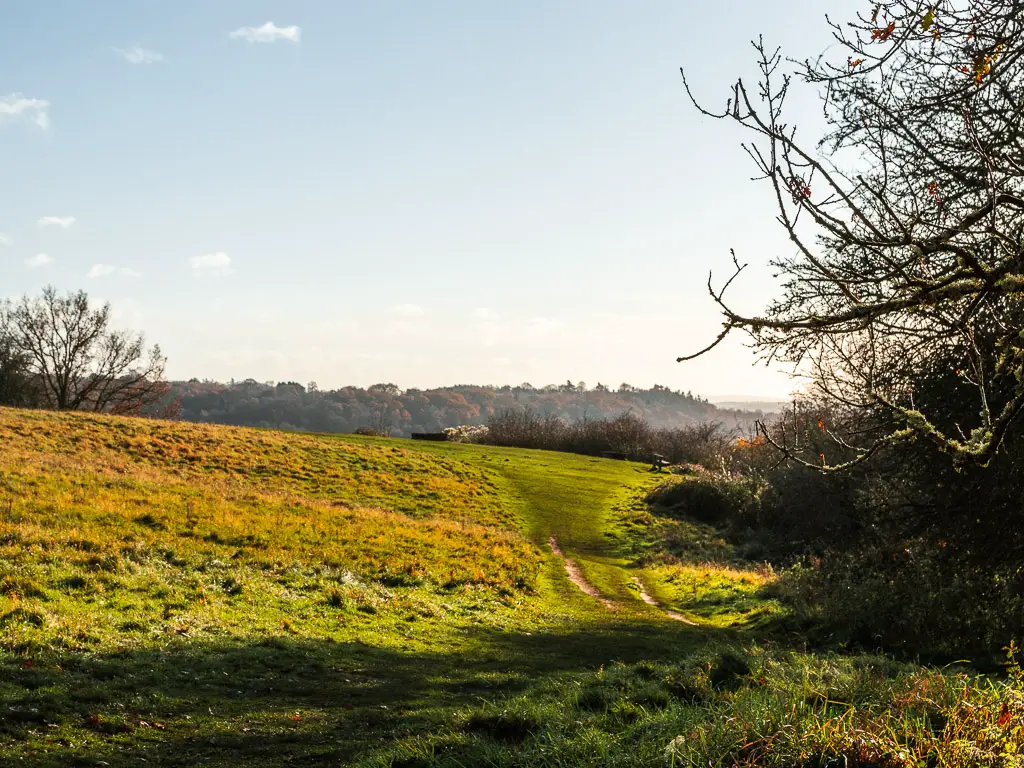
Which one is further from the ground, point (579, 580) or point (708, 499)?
point (708, 499)

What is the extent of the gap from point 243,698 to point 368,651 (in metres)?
3.56

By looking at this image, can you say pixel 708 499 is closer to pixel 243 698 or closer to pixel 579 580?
pixel 579 580

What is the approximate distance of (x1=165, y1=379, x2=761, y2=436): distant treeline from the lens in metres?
98.9

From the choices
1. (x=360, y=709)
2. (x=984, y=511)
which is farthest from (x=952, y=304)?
(x=984, y=511)

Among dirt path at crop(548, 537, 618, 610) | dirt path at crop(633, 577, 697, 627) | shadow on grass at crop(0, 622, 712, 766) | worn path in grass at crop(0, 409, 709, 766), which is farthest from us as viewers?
dirt path at crop(548, 537, 618, 610)

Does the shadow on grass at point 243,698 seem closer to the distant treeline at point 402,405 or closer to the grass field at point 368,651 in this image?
the grass field at point 368,651

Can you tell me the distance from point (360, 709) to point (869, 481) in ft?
54.3

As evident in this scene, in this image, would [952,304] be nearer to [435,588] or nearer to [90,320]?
[435,588]

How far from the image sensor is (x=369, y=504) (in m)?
34.0

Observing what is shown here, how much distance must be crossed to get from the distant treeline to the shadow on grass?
54688 mm

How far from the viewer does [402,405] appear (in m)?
126

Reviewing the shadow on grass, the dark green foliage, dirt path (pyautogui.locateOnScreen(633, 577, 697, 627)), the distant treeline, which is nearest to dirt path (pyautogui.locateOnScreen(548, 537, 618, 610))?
dirt path (pyautogui.locateOnScreen(633, 577, 697, 627))

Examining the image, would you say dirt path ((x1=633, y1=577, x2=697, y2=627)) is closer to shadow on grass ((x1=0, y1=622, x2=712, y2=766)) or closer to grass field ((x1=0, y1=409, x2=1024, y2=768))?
grass field ((x1=0, y1=409, x2=1024, y2=768))

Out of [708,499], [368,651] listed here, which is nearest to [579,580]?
[368,651]
